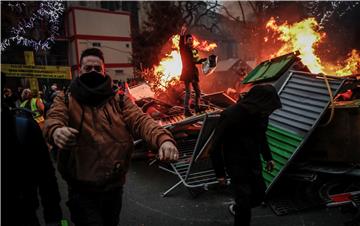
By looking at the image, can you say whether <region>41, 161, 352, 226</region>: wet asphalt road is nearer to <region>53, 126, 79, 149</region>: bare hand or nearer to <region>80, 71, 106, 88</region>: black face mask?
<region>80, 71, 106, 88</region>: black face mask

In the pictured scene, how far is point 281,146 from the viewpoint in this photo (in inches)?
188

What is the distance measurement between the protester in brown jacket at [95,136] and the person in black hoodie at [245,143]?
1.27 m

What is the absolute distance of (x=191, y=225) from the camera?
420 cm

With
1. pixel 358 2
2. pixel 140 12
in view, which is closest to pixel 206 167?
pixel 358 2

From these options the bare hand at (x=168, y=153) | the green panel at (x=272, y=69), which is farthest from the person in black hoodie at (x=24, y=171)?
the green panel at (x=272, y=69)

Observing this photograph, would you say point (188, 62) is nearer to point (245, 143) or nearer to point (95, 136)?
point (245, 143)

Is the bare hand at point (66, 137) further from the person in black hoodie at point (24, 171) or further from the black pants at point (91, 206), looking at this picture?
the black pants at point (91, 206)

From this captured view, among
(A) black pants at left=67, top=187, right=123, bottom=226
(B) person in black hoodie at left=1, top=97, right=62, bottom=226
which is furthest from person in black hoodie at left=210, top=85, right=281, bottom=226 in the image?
(B) person in black hoodie at left=1, top=97, right=62, bottom=226

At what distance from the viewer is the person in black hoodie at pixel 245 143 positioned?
3.38m

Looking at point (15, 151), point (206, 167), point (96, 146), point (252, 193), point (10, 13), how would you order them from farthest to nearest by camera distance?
point (10, 13) < point (206, 167) < point (252, 193) < point (96, 146) < point (15, 151)

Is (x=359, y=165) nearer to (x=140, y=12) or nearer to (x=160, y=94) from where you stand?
(x=160, y=94)

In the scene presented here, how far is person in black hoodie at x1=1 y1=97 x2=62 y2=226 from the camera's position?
6.34 feet

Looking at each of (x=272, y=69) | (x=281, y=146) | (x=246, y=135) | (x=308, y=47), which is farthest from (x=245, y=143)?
(x=308, y=47)

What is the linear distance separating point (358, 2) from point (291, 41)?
8.28 metres
